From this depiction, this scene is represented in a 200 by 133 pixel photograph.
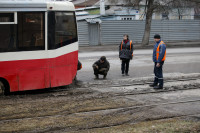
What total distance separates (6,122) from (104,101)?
270 centimetres

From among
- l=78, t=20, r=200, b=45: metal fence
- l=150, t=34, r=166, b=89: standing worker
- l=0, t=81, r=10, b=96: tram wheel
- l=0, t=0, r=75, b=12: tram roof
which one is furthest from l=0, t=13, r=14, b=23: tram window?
l=78, t=20, r=200, b=45: metal fence

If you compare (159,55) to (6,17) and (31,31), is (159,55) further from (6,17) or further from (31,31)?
(6,17)

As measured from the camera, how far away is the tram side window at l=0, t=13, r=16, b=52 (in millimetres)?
8867

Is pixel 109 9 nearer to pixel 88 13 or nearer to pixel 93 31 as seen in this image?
pixel 88 13

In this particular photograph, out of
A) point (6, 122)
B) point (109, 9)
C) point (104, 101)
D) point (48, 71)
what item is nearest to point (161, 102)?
point (104, 101)

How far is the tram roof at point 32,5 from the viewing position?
891 cm

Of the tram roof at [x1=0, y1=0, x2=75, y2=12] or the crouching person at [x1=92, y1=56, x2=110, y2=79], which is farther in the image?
the crouching person at [x1=92, y1=56, x2=110, y2=79]

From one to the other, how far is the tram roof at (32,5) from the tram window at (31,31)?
161mm

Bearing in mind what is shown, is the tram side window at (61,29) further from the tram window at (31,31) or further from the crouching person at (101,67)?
the crouching person at (101,67)

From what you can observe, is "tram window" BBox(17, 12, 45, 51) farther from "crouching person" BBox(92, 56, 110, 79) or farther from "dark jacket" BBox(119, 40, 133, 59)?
"dark jacket" BBox(119, 40, 133, 59)

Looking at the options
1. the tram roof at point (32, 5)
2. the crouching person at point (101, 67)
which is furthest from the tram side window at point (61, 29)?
the crouching person at point (101, 67)

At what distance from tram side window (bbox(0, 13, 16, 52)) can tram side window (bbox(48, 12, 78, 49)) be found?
3.36 feet

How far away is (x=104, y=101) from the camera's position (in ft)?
27.6

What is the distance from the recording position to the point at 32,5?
928 cm
